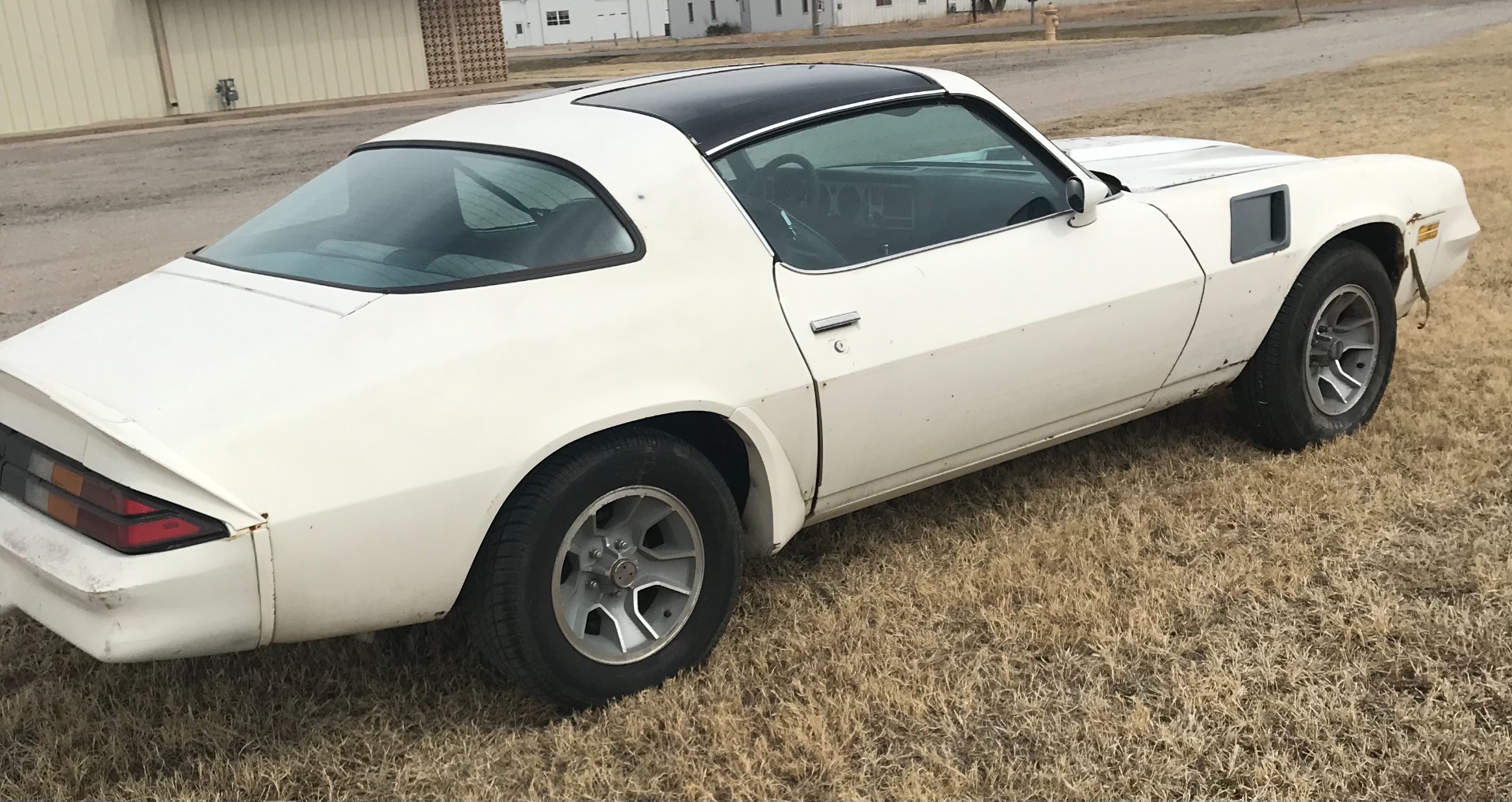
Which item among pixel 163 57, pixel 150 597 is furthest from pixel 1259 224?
pixel 163 57

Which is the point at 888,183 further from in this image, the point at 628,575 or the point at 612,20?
the point at 612,20

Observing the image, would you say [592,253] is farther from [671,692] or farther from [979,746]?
[979,746]

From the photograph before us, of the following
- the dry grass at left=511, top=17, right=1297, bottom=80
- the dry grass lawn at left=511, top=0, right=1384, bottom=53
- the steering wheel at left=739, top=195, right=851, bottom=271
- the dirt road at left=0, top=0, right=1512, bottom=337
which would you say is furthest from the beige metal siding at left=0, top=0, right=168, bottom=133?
the dry grass lawn at left=511, top=0, right=1384, bottom=53

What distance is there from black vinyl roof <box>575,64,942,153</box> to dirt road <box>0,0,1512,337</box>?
4.66 metres

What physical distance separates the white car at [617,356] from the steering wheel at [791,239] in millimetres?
12

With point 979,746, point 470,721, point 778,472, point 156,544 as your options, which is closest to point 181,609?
point 156,544

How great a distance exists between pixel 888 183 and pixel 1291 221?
1.27 m

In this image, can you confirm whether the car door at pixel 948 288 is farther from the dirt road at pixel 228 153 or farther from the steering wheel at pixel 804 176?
the dirt road at pixel 228 153

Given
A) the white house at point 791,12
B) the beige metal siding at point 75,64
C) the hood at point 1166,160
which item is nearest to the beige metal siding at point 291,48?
the beige metal siding at point 75,64

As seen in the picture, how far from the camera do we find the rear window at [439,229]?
2879mm

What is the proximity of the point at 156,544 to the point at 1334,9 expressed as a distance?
42989 mm

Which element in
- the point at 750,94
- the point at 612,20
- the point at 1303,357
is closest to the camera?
the point at 750,94

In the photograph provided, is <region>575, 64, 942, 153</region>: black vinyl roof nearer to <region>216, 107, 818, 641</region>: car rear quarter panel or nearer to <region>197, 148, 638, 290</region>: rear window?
<region>216, 107, 818, 641</region>: car rear quarter panel

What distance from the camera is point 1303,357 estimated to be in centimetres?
407
